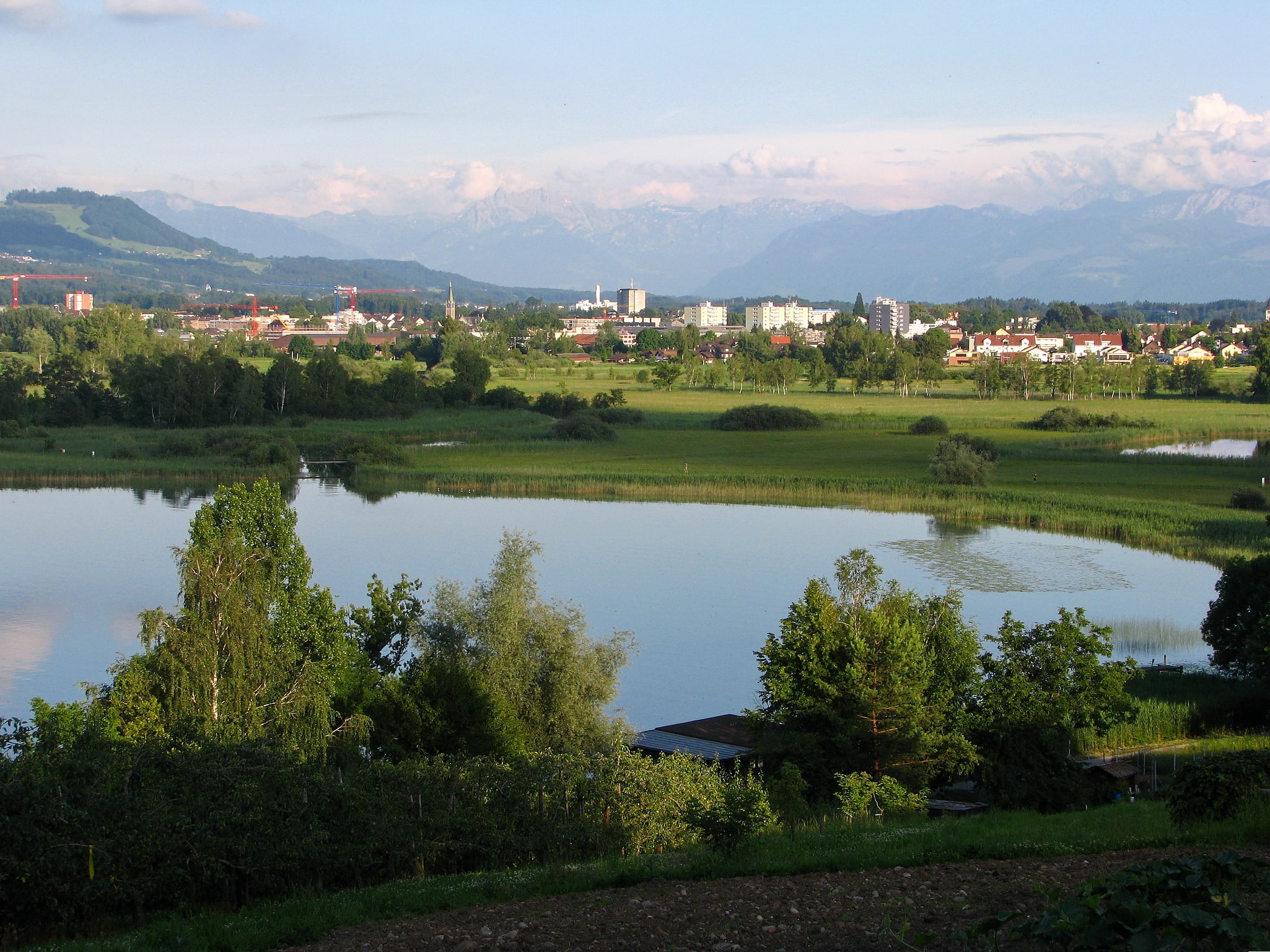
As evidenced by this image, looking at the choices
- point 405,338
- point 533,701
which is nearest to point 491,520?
point 533,701

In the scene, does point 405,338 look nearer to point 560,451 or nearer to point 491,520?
point 560,451

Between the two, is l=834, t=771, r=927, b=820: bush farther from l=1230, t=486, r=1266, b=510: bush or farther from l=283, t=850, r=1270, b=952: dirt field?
l=1230, t=486, r=1266, b=510: bush

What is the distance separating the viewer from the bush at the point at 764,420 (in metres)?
69.4

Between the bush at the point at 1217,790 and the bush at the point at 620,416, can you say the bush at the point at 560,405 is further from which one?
the bush at the point at 1217,790

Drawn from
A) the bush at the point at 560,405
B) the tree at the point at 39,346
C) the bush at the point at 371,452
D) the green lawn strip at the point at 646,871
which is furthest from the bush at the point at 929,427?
the tree at the point at 39,346

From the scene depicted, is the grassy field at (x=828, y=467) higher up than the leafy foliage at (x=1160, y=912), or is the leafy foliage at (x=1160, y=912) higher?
the leafy foliage at (x=1160, y=912)

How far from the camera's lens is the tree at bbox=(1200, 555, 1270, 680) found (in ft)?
64.7

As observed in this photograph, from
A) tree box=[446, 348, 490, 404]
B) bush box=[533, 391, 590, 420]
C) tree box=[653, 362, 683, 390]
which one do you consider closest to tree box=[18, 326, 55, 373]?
tree box=[446, 348, 490, 404]

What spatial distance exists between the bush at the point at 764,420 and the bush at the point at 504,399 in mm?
15248

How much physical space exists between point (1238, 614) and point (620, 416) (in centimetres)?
5191

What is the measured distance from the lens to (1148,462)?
170 feet

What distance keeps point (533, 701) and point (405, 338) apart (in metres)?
134

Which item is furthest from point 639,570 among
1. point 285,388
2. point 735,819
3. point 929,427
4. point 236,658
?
point 285,388

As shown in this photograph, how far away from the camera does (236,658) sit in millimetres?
13805
